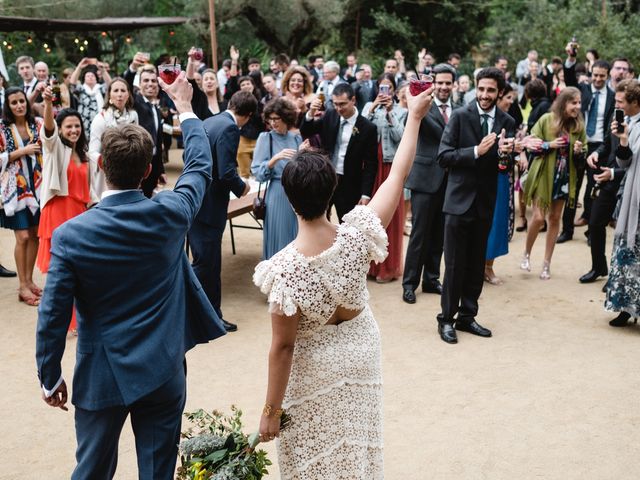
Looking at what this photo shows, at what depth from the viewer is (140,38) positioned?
2323 centimetres

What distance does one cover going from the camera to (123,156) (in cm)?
267

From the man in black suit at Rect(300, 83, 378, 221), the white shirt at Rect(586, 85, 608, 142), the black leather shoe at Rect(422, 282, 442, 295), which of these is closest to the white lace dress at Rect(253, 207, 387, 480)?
the man in black suit at Rect(300, 83, 378, 221)

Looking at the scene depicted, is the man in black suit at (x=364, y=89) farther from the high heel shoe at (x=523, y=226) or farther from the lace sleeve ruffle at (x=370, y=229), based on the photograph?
the lace sleeve ruffle at (x=370, y=229)

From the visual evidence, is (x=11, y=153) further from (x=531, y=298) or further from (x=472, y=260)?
(x=531, y=298)

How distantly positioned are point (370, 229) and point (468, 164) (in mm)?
2975

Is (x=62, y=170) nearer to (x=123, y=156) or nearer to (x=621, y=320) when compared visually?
(x=123, y=156)

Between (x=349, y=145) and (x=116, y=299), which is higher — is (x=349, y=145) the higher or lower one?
the lower one

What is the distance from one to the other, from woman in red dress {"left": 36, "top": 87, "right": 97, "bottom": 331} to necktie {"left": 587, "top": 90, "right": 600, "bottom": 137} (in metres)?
6.54

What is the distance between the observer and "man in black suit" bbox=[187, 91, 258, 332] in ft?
18.9

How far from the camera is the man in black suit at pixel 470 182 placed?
5496mm

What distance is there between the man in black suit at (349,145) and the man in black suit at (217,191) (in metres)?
1.14

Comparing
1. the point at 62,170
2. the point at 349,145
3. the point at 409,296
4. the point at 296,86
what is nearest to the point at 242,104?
the point at 349,145

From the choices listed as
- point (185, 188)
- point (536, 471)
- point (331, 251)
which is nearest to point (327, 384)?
point (331, 251)

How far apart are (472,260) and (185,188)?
346 cm
